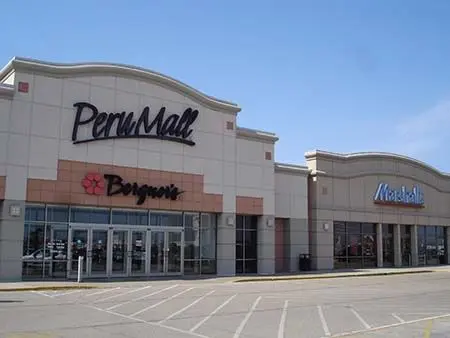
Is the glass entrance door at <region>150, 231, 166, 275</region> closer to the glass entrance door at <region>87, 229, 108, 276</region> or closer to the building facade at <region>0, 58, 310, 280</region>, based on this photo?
the building facade at <region>0, 58, 310, 280</region>

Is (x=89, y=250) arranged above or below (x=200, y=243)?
below

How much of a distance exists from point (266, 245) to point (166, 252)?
6297mm

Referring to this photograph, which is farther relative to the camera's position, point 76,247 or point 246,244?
point 246,244

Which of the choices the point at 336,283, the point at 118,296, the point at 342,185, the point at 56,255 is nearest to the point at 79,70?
the point at 56,255

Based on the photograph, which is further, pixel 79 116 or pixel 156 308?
pixel 79 116

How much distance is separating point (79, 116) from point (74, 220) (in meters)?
4.69

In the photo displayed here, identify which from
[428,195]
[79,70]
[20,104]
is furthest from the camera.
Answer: [428,195]

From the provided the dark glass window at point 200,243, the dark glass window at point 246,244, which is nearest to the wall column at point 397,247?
the dark glass window at point 246,244

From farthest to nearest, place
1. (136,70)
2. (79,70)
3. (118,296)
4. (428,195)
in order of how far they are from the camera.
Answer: (428,195) → (136,70) → (79,70) → (118,296)

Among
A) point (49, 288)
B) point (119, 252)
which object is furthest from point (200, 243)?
point (49, 288)

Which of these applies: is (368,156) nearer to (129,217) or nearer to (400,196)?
(400,196)

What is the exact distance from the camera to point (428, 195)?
44.2 m

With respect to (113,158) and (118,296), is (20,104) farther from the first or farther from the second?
(118,296)

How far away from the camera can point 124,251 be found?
87.2ft
